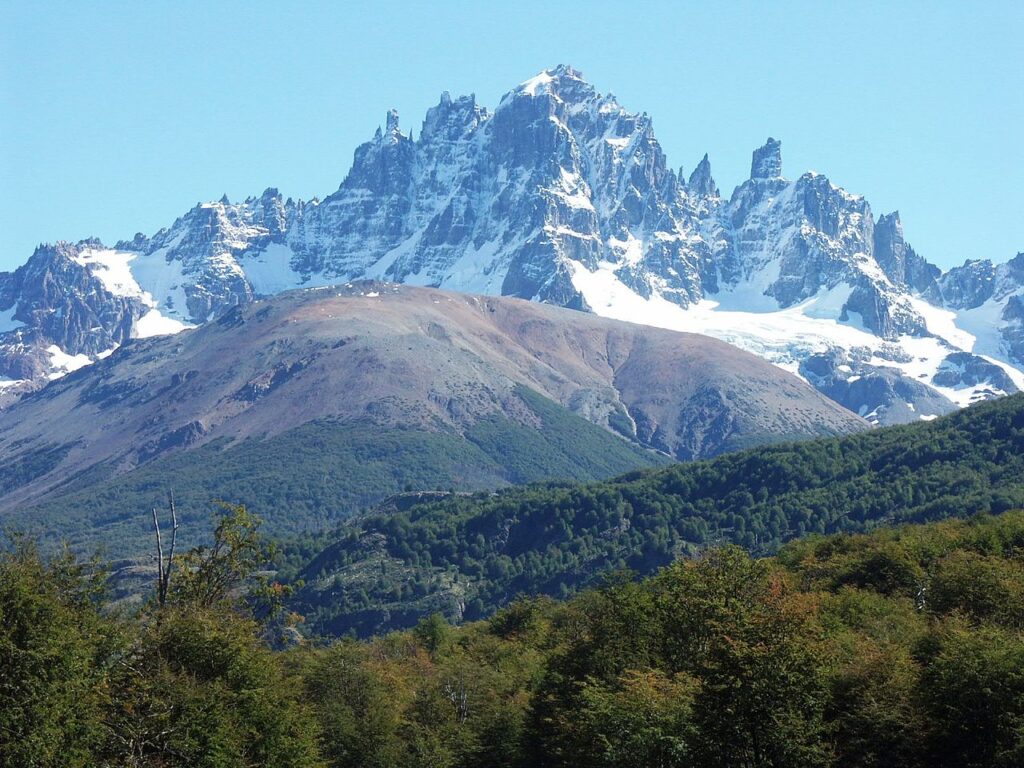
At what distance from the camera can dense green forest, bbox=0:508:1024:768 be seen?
7262 cm

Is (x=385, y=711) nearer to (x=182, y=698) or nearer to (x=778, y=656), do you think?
(x=182, y=698)

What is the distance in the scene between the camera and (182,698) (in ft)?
270

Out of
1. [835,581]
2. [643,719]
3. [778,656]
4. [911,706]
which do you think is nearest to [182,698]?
[643,719]

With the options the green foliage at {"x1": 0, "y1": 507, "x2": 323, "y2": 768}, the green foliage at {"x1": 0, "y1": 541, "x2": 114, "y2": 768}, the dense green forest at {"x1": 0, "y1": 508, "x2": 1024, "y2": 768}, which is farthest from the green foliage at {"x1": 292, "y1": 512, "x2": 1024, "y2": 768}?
the green foliage at {"x1": 0, "y1": 541, "x2": 114, "y2": 768}

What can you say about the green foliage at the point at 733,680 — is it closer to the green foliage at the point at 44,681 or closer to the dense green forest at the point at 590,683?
the dense green forest at the point at 590,683

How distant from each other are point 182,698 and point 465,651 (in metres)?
83.8

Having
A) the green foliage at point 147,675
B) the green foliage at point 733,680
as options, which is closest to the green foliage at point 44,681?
the green foliage at point 147,675

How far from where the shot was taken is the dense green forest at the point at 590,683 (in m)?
72.6

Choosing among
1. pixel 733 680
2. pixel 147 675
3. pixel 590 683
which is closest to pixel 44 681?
pixel 147 675

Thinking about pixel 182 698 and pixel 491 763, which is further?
pixel 491 763

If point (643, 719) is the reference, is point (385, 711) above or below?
below

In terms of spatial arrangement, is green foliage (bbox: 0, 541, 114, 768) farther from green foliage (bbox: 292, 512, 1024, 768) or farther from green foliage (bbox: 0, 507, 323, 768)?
green foliage (bbox: 292, 512, 1024, 768)

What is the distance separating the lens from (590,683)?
10112cm

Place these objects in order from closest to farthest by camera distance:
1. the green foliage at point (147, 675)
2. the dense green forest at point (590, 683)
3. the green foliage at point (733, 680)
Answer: the green foliage at point (733, 680) → the dense green forest at point (590, 683) → the green foliage at point (147, 675)
